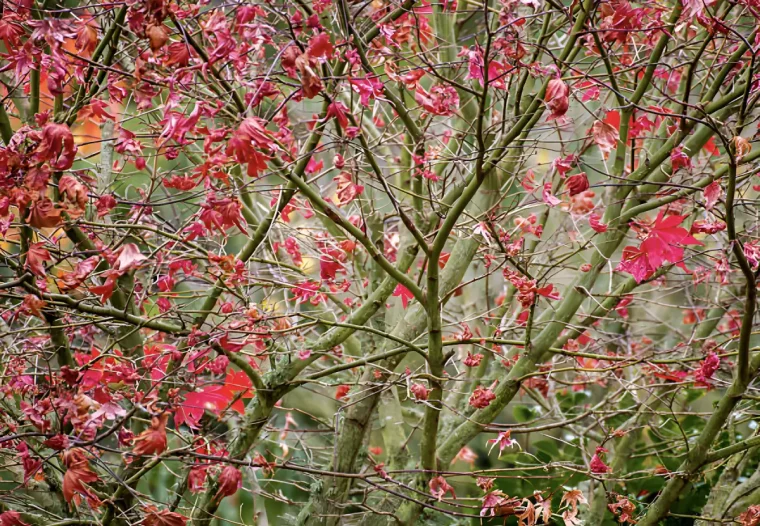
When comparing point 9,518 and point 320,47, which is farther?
point 9,518

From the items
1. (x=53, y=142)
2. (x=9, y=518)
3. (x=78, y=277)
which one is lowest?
(x=9, y=518)

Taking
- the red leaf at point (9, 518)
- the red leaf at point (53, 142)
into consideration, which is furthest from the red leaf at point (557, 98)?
the red leaf at point (9, 518)

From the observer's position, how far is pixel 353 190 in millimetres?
3355

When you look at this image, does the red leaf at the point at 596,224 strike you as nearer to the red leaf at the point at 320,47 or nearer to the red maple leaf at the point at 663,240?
the red maple leaf at the point at 663,240

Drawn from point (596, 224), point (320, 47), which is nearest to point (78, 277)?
point (320, 47)

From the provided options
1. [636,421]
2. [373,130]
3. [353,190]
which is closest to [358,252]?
[373,130]

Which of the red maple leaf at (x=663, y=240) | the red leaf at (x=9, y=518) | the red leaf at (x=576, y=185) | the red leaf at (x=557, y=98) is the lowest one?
the red leaf at (x=9, y=518)

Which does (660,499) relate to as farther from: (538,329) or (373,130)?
(373,130)

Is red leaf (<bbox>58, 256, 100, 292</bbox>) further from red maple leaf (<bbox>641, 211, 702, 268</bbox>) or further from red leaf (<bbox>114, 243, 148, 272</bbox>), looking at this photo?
red maple leaf (<bbox>641, 211, 702, 268</bbox>)

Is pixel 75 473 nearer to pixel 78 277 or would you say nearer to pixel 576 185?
pixel 78 277

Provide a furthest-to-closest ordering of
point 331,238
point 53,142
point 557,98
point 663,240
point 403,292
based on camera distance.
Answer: point 331,238
point 403,292
point 663,240
point 557,98
point 53,142

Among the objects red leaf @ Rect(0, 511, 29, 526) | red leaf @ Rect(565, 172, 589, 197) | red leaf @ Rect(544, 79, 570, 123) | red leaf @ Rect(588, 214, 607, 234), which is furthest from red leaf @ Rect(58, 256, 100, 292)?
red leaf @ Rect(588, 214, 607, 234)

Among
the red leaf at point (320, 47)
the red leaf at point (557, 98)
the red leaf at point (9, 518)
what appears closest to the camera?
the red leaf at point (320, 47)

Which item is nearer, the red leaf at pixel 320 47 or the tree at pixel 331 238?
the red leaf at pixel 320 47
